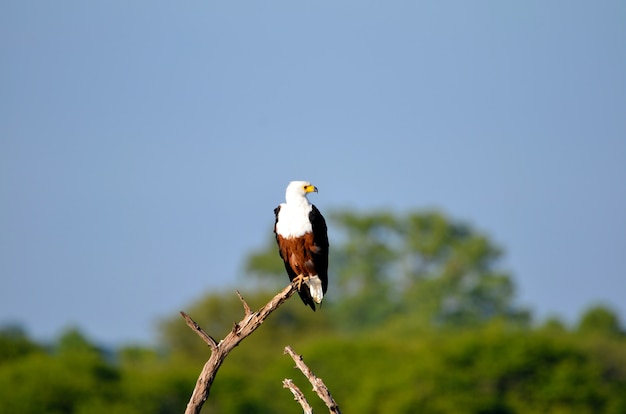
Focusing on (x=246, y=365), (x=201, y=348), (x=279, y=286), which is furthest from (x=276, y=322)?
(x=279, y=286)

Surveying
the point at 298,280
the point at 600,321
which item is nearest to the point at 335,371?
the point at 600,321

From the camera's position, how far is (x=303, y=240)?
13211mm

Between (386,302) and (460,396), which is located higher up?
(386,302)

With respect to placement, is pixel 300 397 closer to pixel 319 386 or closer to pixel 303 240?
pixel 319 386

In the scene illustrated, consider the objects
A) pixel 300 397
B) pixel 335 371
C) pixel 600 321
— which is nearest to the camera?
pixel 300 397

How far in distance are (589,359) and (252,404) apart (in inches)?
559

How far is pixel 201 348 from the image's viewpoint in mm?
73938

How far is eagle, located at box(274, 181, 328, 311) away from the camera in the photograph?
42.8 feet

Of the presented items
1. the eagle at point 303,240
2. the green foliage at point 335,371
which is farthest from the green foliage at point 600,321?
the eagle at point 303,240

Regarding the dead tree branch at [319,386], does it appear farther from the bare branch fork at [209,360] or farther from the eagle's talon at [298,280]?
the eagle's talon at [298,280]

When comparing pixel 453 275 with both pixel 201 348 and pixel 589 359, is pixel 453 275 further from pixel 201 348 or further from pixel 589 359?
pixel 589 359

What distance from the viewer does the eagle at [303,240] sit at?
Answer: 514 inches

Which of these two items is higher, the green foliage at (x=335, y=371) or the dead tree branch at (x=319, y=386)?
the green foliage at (x=335, y=371)

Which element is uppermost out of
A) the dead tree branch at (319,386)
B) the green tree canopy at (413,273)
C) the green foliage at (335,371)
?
the green tree canopy at (413,273)
